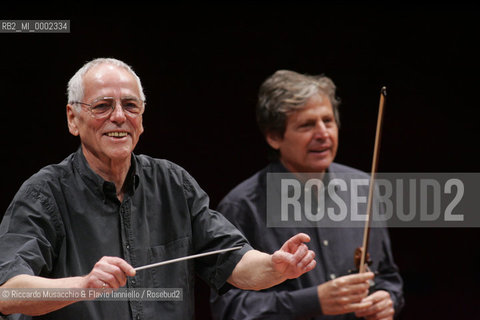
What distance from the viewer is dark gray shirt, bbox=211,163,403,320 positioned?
242cm

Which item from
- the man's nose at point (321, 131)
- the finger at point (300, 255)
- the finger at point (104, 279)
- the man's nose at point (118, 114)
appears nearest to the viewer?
the finger at point (104, 279)

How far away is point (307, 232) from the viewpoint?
102 inches

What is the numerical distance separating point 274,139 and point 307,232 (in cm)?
38

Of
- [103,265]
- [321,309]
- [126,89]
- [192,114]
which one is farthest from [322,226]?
[103,265]

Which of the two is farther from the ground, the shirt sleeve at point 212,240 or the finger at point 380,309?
the shirt sleeve at point 212,240

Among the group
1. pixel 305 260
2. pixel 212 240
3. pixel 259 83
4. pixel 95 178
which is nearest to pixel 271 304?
pixel 212 240

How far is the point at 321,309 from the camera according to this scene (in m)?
2.41

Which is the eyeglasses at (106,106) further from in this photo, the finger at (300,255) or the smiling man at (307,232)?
the smiling man at (307,232)

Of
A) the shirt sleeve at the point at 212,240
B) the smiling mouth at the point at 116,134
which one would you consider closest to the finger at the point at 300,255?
the shirt sleeve at the point at 212,240

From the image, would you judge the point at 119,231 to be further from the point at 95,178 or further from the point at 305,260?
the point at 305,260

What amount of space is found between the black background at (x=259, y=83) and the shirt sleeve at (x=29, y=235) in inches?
41.8

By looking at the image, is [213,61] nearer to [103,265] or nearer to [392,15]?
[392,15]

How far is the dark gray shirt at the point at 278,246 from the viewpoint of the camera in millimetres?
2418

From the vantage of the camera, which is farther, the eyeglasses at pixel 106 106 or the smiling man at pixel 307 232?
the smiling man at pixel 307 232
